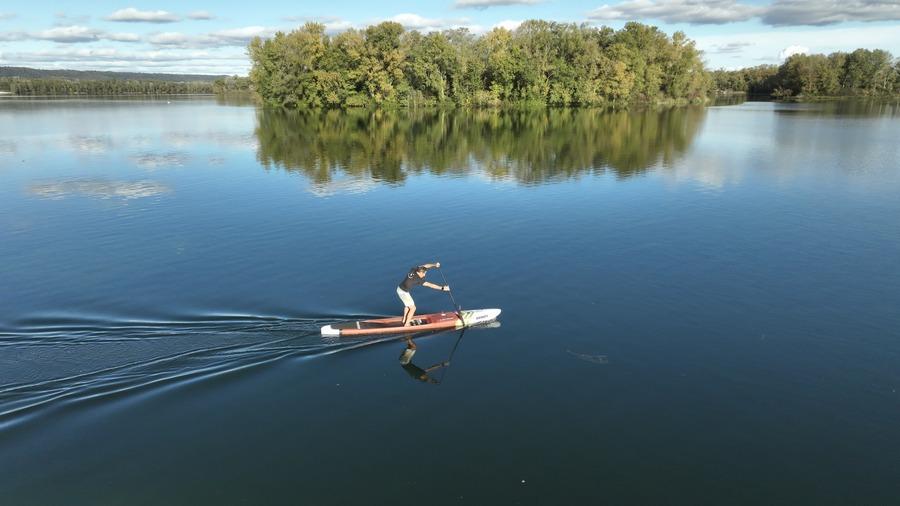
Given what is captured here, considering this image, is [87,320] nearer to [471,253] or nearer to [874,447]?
[471,253]

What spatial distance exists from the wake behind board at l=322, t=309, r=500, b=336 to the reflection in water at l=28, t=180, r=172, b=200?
997 inches

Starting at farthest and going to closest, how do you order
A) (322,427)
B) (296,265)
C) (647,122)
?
(647,122) < (296,265) < (322,427)

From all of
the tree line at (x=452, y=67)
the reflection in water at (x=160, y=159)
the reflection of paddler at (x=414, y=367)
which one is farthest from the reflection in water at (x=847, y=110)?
the reflection of paddler at (x=414, y=367)

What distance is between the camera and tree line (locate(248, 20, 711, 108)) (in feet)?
393

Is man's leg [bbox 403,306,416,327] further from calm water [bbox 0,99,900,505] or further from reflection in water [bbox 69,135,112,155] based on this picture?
reflection in water [bbox 69,135,112,155]

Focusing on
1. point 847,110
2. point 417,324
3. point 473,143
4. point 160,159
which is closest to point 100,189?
point 160,159

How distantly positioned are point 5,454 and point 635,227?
88.2 ft

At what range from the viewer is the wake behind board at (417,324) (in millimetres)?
17577

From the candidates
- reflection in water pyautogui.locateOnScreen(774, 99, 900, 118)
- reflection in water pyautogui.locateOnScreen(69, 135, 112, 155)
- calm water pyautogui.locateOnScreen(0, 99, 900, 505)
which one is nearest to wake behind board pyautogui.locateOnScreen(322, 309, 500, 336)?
calm water pyautogui.locateOnScreen(0, 99, 900, 505)

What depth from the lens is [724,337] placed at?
17797mm

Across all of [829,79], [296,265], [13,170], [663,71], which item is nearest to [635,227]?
[296,265]

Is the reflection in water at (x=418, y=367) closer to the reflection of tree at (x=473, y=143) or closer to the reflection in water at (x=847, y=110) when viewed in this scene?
the reflection of tree at (x=473, y=143)

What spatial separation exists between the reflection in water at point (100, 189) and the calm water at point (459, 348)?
0.31 meters

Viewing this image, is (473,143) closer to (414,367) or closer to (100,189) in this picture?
(100,189)
